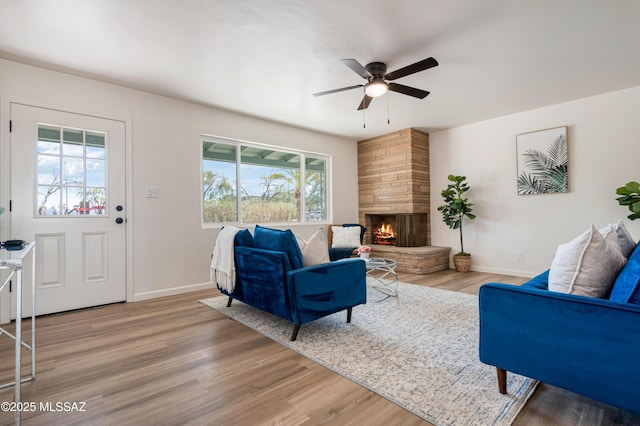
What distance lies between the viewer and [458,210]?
16.3 feet

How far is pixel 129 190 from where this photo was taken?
3553 millimetres

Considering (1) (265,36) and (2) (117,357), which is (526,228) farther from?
(2) (117,357)

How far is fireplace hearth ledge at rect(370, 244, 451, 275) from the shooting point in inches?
194

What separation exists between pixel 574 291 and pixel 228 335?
237cm

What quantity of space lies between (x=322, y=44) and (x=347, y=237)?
316 cm

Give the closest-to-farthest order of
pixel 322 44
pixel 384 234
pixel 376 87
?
pixel 322 44, pixel 376 87, pixel 384 234

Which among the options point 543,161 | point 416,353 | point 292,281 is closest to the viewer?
point 416,353

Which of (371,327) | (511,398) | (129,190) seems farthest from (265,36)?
(511,398)

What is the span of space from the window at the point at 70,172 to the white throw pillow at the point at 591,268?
4.21 m

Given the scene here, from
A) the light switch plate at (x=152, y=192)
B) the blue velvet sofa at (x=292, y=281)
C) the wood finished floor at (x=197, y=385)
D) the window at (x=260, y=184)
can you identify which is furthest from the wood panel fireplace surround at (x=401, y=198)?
the light switch plate at (x=152, y=192)

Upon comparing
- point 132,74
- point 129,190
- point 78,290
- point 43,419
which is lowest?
point 43,419

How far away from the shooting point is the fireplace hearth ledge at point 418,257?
4.92 metres

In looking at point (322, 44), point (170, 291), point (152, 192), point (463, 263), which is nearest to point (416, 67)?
point (322, 44)

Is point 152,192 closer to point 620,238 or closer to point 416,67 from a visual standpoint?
point 416,67
